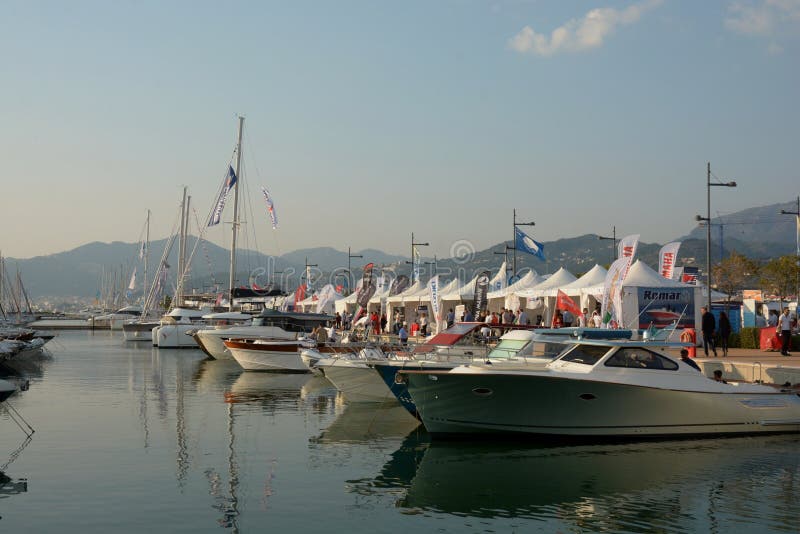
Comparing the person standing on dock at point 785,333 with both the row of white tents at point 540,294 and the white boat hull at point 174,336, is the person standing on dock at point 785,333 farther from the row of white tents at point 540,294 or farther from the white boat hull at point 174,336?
the white boat hull at point 174,336

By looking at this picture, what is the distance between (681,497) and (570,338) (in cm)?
741

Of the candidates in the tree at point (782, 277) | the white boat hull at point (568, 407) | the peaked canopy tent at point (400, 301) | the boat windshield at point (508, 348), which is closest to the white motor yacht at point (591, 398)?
the white boat hull at point (568, 407)

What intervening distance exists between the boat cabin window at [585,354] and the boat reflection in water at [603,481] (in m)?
1.80

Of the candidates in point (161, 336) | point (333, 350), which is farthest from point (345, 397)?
point (161, 336)

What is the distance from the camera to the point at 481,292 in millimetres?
39750

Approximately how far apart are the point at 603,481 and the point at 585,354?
3.82 m

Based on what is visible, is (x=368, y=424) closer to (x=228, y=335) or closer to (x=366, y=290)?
(x=228, y=335)

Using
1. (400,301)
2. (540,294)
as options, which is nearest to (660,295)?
(540,294)

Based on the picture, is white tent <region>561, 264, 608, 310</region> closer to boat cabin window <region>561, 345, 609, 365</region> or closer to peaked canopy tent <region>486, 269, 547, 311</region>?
peaked canopy tent <region>486, 269, 547, 311</region>

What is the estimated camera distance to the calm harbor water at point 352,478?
39.8ft

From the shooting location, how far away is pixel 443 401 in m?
18.0

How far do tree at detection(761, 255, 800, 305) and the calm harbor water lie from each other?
64029 mm

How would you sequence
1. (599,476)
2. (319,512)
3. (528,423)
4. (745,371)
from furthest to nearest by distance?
(745,371), (528,423), (599,476), (319,512)

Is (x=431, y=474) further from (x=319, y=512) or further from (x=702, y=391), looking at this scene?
(x=702, y=391)
